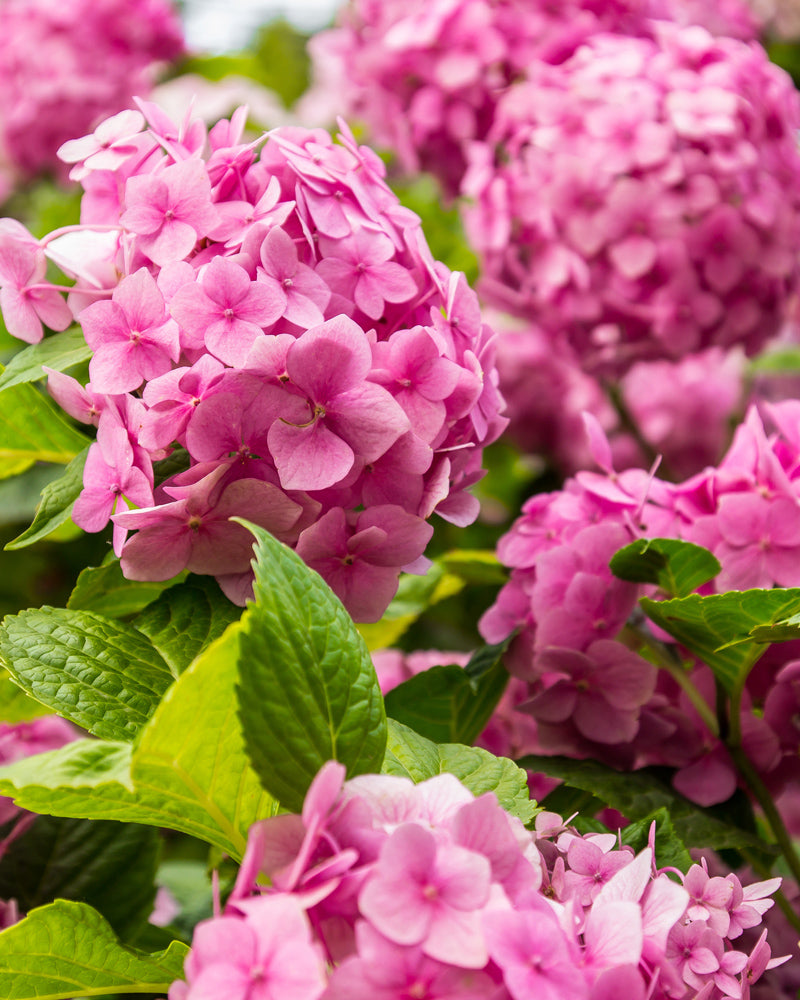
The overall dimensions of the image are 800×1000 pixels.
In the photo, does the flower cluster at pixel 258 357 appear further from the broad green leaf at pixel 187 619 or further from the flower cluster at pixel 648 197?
the flower cluster at pixel 648 197

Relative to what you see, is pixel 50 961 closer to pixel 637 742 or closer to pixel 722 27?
pixel 637 742

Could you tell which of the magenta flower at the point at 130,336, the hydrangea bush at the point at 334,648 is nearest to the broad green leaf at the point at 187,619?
the hydrangea bush at the point at 334,648

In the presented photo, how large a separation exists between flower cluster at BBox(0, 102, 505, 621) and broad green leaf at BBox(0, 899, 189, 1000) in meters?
0.15

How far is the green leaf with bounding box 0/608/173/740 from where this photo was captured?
430 mm

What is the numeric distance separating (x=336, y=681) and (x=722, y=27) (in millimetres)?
1013

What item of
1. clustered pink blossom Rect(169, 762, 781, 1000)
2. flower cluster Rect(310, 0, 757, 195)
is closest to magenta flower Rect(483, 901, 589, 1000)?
clustered pink blossom Rect(169, 762, 781, 1000)

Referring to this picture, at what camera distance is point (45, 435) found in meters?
0.59

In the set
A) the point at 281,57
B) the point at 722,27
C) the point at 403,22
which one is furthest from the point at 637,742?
the point at 281,57

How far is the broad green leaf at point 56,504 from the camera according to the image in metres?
0.50

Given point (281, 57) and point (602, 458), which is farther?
point (281, 57)

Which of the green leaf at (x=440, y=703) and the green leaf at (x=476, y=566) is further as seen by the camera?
the green leaf at (x=476, y=566)

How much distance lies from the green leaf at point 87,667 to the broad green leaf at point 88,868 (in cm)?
22

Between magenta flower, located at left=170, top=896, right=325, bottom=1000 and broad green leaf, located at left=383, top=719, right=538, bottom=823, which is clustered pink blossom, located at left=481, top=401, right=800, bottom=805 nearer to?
broad green leaf, located at left=383, top=719, right=538, bottom=823

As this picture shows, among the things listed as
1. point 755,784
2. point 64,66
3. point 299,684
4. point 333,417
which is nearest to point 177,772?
point 299,684
